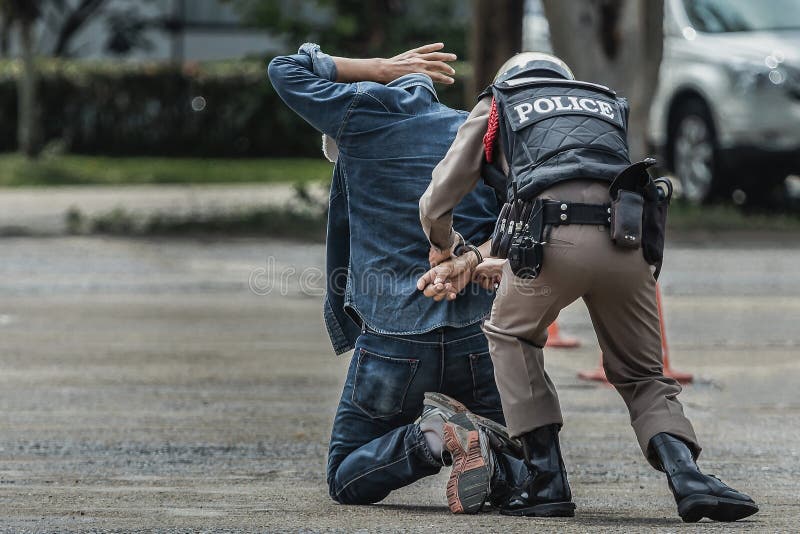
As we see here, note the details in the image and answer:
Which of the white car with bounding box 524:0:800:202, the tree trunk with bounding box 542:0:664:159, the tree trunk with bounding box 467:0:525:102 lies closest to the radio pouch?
the tree trunk with bounding box 542:0:664:159

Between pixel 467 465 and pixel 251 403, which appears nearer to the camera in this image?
pixel 467 465

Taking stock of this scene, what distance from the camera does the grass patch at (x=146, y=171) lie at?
1919 centimetres

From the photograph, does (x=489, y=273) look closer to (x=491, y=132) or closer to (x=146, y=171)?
(x=491, y=132)

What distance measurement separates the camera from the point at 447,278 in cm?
462

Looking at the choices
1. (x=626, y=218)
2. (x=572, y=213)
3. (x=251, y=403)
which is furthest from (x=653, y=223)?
(x=251, y=403)

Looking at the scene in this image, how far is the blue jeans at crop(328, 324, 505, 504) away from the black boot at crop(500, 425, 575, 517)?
0.94 feet

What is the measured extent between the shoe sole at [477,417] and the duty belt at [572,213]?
28.0 inches

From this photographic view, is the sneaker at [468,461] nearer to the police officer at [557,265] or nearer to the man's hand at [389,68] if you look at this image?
the police officer at [557,265]

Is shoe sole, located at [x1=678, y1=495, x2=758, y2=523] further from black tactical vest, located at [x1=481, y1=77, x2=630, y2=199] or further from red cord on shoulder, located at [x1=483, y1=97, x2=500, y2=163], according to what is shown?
red cord on shoulder, located at [x1=483, y1=97, x2=500, y2=163]

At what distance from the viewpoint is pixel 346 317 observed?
16.6 ft

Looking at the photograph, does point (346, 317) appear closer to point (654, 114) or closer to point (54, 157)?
point (654, 114)

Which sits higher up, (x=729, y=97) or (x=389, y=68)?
(x=389, y=68)

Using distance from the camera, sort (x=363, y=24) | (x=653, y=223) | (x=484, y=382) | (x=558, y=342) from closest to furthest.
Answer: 1. (x=653, y=223)
2. (x=484, y=382)
3. (x=558, y=342)
4. (x=363, y=24)

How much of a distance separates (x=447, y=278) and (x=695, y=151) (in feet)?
35.6
